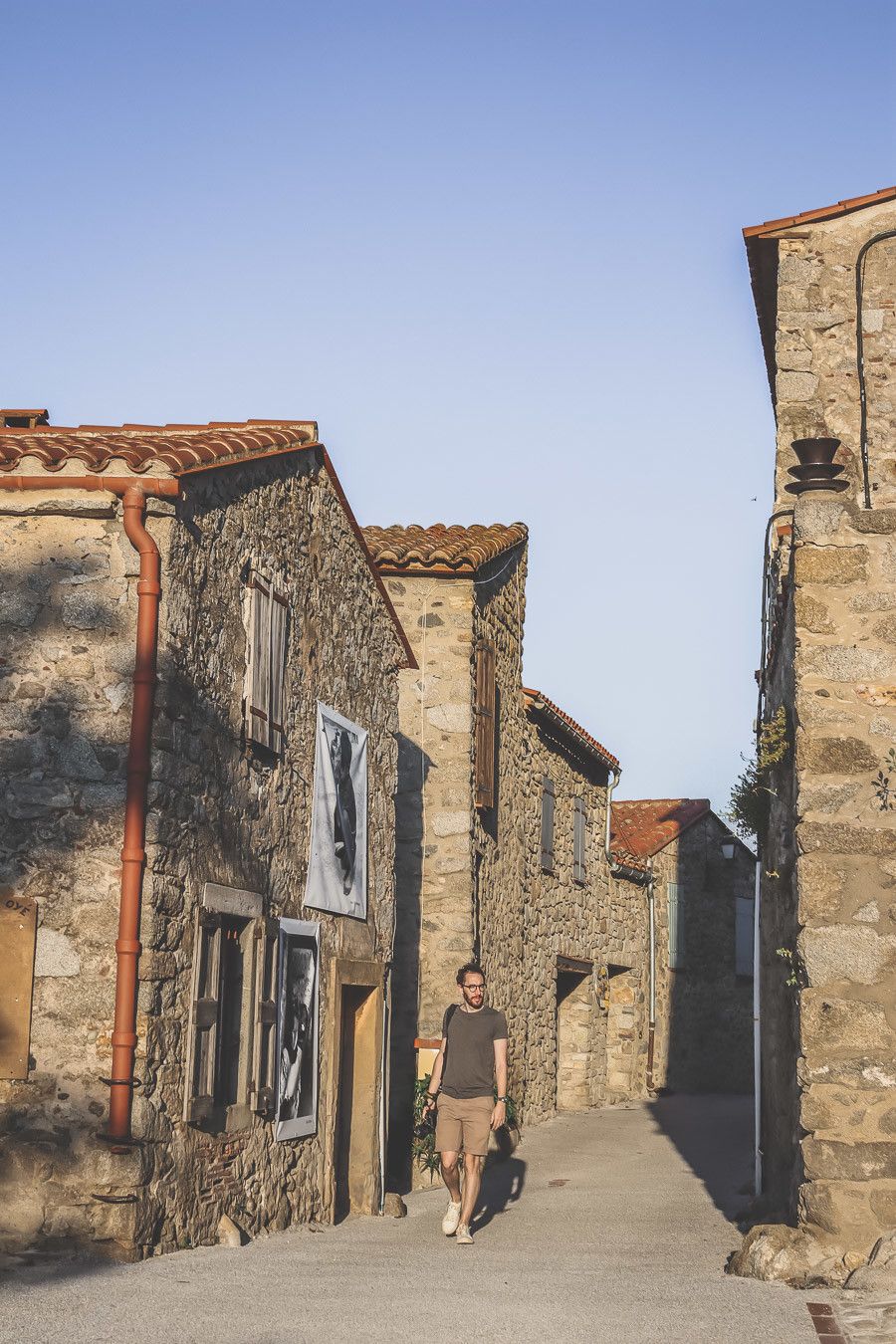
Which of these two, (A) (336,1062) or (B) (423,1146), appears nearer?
(A) (336,1062)

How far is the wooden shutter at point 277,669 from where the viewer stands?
9.07m

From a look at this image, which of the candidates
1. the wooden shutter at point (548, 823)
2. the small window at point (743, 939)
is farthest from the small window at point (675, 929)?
the wooden shutter at point (548, 823)

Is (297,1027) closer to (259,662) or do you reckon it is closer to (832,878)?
(259,662)

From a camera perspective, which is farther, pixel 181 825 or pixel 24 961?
pixel 181 825

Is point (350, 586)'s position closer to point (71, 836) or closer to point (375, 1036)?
point (375, 1036)

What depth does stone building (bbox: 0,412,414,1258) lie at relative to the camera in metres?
6.89

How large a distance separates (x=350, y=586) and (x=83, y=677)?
403 cm

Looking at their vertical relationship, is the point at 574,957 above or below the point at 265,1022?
above

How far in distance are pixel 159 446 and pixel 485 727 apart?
23.2 ft

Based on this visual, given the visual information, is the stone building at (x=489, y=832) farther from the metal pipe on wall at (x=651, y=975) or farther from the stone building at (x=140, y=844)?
the stone building at (x=140, y=844)

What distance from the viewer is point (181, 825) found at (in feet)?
24.7

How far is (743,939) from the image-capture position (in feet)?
83.4

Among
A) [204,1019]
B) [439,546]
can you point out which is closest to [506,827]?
[439,546]

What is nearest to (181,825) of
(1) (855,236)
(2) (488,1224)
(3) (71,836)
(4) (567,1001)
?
(3) (71,836)
